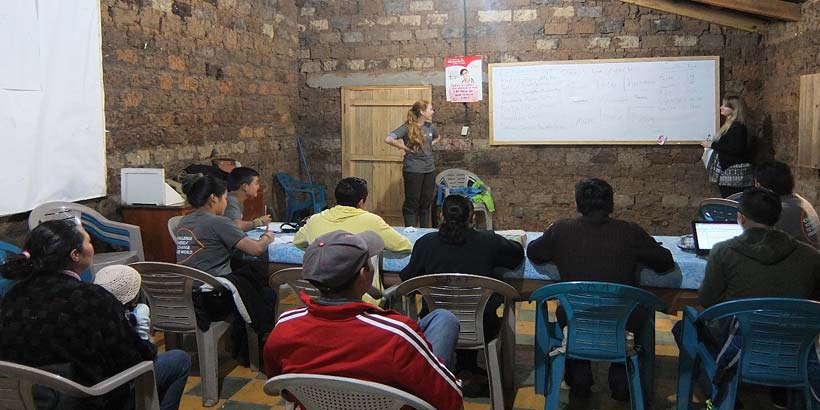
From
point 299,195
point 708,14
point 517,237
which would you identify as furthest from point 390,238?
point 708,14

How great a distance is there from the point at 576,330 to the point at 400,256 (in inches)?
39.8

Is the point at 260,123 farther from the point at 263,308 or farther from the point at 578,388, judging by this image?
the point at 578,388

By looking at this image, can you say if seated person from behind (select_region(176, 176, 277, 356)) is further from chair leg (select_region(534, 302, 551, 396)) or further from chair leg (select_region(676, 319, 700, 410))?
chair leg (select_region(676, 319, 700, 410))

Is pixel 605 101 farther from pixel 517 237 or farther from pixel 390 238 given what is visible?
pixel 390 238

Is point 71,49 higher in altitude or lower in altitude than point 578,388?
higher

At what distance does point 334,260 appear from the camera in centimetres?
194

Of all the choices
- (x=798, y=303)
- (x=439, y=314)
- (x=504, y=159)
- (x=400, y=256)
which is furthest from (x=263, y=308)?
(x=504, y=159)

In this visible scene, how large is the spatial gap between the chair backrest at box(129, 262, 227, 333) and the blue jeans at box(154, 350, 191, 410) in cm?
72

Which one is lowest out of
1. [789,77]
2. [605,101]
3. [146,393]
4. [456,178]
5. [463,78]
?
[146,393]

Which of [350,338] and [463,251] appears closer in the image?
[350,338]

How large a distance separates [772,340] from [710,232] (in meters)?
0.96

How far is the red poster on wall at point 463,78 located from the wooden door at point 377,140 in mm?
343

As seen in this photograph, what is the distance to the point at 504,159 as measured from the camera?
311 inches

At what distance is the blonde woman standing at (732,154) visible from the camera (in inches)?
251
